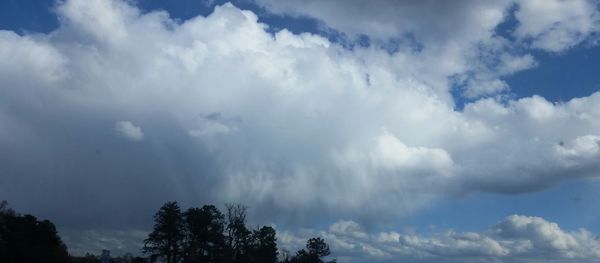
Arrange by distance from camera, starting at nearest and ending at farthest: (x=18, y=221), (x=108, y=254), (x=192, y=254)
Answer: (x=108, y=254) < (x=18, y=221) < (x=192, y=254)

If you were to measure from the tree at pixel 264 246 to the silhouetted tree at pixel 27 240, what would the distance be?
30.8 metres

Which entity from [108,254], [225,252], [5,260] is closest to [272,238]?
[225,252]

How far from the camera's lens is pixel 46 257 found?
282 ft

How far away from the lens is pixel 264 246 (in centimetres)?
11438

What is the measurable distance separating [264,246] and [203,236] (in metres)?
12.8

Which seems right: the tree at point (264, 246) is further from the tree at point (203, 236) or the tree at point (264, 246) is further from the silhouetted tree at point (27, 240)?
the silhouetted tree at point (27, 240)

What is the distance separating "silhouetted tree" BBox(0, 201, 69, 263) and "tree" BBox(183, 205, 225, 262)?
18969 mm

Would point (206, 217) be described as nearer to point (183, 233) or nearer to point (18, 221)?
point (183, 233)

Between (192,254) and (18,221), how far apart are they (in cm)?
2598

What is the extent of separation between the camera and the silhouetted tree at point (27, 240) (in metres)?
80.8

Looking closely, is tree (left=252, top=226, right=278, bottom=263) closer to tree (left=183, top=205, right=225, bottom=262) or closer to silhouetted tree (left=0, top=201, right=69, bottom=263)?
tree (left=183, top=205, right=225, bottom=262)

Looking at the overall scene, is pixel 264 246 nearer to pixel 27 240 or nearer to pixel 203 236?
pixel 203 236

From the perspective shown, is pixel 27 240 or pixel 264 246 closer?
pixel 27 240

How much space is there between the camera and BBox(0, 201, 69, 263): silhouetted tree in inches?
3179
